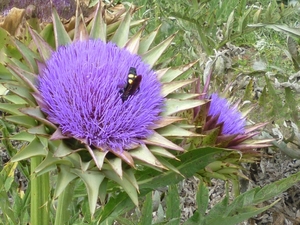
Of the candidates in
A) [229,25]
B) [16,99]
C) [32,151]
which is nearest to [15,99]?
[16,99]

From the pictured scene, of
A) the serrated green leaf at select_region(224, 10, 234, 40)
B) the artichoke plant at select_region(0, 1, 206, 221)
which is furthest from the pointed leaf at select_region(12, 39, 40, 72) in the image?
the serrated green leaf at select_region(224, 10, 234, 40)

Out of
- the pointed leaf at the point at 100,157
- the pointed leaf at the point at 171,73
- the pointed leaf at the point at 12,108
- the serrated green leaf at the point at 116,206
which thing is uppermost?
the pointed leaf at the point at 12,108

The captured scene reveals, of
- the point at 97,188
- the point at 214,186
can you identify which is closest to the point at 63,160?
the point at 97,188

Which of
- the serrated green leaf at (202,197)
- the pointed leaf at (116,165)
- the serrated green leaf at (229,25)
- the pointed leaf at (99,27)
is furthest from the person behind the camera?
the serrated green leaf at (229,25)

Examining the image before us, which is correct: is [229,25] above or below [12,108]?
below

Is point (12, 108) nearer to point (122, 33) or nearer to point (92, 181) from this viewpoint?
point (92, 181)

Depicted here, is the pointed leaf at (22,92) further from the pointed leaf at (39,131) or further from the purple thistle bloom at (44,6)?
the purple thistle bloom at (44,6)

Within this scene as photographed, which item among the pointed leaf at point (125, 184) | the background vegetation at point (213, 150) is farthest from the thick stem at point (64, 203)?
the pointed leaf at point (125, 184)
